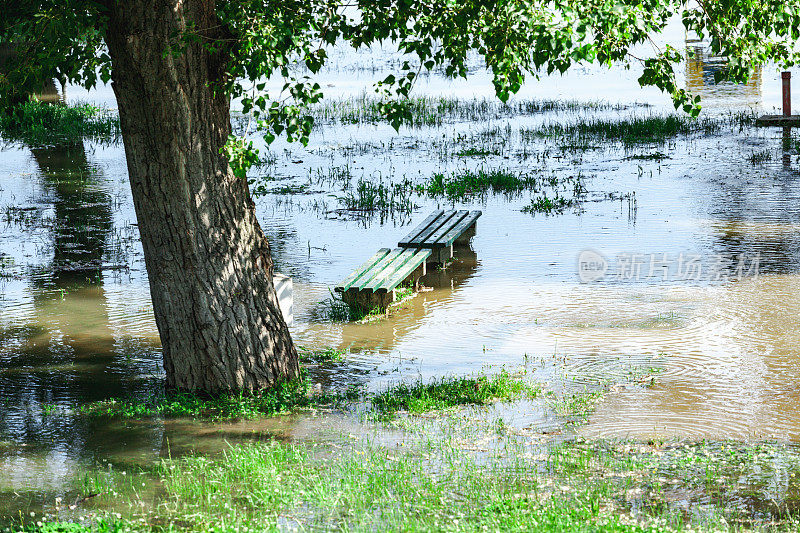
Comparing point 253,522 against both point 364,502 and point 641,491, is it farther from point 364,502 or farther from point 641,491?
point 641,491

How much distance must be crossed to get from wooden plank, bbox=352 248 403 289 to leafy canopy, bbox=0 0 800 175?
283 cm

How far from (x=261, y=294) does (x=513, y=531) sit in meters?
3.27

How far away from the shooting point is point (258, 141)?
23266 millimetres

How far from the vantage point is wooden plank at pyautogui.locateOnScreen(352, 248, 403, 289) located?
9.45m

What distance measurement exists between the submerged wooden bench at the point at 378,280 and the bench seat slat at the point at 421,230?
1.52ft

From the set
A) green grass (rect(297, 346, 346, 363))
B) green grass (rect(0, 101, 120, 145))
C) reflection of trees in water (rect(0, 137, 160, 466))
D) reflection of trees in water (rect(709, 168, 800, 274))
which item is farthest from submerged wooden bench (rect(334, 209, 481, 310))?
green grass (rect(0, 101, 120, 145))

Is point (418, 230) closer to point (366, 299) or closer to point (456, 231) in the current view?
point (456, 231)

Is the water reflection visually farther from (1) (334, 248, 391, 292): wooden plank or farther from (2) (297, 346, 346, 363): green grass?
(2) (297, 346, 346, 363): green grass

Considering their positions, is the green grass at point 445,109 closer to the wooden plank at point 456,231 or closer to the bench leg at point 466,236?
the bench leg at point 466,236

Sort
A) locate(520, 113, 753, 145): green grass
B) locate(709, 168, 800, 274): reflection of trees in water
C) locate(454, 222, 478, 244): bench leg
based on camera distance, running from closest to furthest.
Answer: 1. locate(709, 168, 800, 274): reflection of trees in water
2. locate(454, 222, 478, 244): bench leg
3. locate(520, 113, 753, 145): green grass

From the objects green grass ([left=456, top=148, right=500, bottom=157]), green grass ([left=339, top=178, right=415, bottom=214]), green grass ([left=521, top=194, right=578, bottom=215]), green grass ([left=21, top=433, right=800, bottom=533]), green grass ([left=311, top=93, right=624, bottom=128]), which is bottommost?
green grass ([left=21, top=433, right=800, bottom=533])

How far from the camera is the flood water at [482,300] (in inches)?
264

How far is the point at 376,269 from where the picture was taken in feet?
32.5

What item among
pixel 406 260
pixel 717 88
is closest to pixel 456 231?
pixel 406 260
